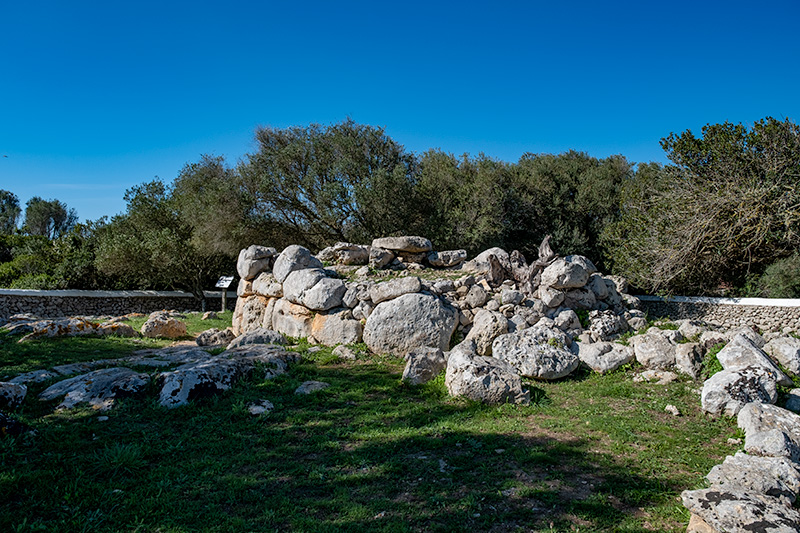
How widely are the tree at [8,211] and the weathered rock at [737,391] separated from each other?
214 ft

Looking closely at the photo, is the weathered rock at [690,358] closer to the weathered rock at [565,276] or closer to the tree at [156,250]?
the weathered rock at [565,276]

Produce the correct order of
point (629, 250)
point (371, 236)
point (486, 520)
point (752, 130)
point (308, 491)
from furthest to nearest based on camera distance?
point (371, 236) < point (629, 250) < point (752, 130) < point (308, 491) < point (486, 520)

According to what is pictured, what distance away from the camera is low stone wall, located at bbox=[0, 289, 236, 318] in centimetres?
1848

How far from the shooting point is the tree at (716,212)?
14.5 meters

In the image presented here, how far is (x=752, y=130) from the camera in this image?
15.2 meters

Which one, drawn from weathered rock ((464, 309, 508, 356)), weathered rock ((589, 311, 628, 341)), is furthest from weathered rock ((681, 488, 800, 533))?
weathered rock ((589, 311, 628, 341))

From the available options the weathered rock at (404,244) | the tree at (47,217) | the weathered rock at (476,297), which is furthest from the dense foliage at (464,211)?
the tree at (47,217)

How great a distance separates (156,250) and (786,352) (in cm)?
2236

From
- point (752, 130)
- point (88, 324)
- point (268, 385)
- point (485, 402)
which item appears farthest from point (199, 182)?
point (752, 130)

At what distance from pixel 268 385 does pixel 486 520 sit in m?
4.69

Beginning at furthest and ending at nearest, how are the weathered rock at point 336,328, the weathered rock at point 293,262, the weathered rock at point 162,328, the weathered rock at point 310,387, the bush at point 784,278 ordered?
the bush at point 784,278, the weathered rock at point 162,328, the weathered rock at point 293,262, the weathered rock at point 336,328, the weathered rock at point 310,387

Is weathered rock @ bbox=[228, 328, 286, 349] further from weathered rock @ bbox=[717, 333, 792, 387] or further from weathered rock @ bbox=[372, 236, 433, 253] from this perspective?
weathered rock @ bbox=[717, 333, 792, 387]

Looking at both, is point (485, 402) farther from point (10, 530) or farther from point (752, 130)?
point (752, 130)

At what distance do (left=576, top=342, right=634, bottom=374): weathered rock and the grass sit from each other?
1108mm
